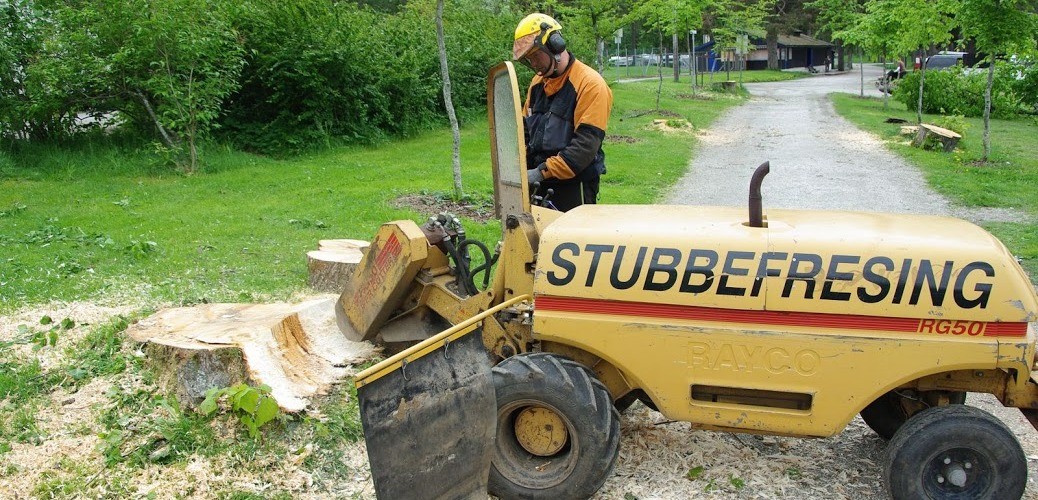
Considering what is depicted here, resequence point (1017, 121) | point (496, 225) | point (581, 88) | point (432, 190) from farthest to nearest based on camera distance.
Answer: point (1017, 121)
point (432, 190)
point (496, 225)
point (581, 88)

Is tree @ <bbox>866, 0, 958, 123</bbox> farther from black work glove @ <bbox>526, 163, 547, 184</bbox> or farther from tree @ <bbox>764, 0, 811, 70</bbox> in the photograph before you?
tree @ <bbox>764, 0, 811, 70</bbox>

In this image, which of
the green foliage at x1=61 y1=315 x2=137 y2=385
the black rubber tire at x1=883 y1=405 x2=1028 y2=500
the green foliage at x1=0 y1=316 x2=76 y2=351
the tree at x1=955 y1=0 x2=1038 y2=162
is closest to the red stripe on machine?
the black rubber tire at x1=883 y1=405 x2=1028 y2=500

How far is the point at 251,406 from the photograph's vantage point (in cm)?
407

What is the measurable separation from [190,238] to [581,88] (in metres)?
4.99

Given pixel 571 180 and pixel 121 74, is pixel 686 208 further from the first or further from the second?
pixel 121 74

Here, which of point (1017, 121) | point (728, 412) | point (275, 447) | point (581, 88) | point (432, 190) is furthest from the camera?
point (1017, 121)

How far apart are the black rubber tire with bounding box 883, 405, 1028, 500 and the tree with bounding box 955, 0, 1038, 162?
1183 centimetres

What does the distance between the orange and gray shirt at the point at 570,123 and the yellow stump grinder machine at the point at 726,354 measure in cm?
83

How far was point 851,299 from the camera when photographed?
3.21 metres

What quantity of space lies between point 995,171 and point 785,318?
11.3m

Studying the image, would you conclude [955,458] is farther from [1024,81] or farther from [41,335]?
[1024,81]

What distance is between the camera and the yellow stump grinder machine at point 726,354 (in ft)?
10.4


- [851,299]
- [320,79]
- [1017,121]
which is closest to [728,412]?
[851,299]

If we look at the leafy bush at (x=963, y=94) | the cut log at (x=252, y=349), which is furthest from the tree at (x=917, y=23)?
the cut log at (x=252, y=349)
